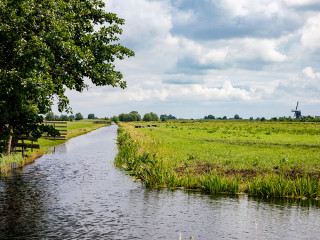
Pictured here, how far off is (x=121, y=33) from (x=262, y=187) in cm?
1477

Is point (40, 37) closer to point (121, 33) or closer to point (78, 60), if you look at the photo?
point (78, 60)

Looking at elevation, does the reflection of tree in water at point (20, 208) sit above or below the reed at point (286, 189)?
below

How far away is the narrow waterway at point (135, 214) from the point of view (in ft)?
36.3

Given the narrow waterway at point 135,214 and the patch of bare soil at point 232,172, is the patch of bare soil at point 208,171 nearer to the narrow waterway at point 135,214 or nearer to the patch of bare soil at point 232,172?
the patch of bare soil at point 232,172

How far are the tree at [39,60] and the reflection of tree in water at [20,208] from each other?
342cm

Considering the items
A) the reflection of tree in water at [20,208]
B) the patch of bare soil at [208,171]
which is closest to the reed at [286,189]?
the patch of bare soil at [208,171]

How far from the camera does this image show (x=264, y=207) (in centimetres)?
1470

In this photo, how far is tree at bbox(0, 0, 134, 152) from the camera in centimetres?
1544

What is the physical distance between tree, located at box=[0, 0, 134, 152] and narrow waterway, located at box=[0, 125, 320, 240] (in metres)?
4.58

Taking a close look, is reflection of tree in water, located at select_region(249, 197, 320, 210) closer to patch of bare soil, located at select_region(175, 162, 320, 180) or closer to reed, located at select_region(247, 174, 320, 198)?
reed, located at select_region(247, 174, 320, 198)

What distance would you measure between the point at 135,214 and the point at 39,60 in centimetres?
880

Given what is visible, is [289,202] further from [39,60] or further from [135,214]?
[39,60]

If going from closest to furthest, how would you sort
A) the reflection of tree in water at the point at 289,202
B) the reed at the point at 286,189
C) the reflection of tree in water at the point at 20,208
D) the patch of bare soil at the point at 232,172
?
the reflection of tree in water at the point at 20,208 → the reflection of tree in water at the point at 289,202 → the reed at the point at 286,189 → the patch of bare soil at the point at 232,172

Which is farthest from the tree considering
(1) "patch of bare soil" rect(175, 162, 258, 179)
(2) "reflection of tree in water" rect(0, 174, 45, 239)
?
(1) "patch of bare soil" rect(175, 162, 258, 179)
